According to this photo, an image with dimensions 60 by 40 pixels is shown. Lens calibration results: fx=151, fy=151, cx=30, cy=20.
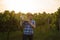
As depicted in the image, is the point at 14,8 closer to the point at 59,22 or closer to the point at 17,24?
the point at 17,24

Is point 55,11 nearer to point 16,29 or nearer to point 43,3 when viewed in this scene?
point 43,3

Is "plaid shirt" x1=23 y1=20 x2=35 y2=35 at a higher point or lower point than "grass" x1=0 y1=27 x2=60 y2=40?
higher

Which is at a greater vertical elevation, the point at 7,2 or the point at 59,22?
the point at 7,2

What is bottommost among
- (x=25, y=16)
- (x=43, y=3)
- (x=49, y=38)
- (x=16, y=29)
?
(x=49, y=38)

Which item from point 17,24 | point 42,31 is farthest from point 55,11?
point 17,24

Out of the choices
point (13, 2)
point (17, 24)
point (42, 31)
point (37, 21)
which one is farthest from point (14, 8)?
point (42, 31)

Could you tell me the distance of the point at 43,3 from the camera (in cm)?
224

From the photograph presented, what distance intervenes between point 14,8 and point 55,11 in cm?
61

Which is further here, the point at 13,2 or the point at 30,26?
the point at 13,2

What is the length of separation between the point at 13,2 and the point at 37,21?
1.50ft

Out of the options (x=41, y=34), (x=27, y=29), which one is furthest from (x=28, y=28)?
(x=41, y=34)

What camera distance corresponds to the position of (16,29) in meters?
2.18

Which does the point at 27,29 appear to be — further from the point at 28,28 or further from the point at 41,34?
the point at 41,34

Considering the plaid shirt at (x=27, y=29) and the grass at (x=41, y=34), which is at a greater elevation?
the plaid shirt at (x=27, y=29)
